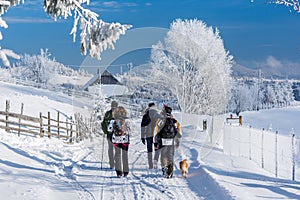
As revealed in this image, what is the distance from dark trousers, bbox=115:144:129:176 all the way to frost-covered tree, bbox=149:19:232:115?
18.8 meters

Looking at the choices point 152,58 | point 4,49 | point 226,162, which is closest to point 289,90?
point 152,58

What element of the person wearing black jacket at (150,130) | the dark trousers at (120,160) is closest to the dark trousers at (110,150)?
the dark trousers at (120,160)

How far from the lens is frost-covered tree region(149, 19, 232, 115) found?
30.9 meters

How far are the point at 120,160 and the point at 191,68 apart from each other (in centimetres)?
2158

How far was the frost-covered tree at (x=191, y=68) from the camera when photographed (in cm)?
3094

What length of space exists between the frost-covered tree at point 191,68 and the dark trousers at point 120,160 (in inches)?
741

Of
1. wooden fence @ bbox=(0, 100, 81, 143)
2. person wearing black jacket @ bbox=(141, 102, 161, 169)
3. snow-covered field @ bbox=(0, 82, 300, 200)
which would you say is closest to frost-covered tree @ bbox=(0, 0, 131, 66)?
snow-covered field @ bbox=(0, 82, 300, 200)

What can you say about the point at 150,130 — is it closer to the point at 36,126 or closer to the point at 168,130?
the point at 168,130

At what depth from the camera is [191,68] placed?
31.5 m

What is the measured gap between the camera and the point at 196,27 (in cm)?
3375

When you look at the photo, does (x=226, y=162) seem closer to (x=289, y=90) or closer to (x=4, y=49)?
(x=4, y=49)

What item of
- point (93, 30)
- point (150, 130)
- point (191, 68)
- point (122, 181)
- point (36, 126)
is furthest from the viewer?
point (191, 68)

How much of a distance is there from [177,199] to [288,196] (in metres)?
2.62

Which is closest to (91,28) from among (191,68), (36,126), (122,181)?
(122,181)
